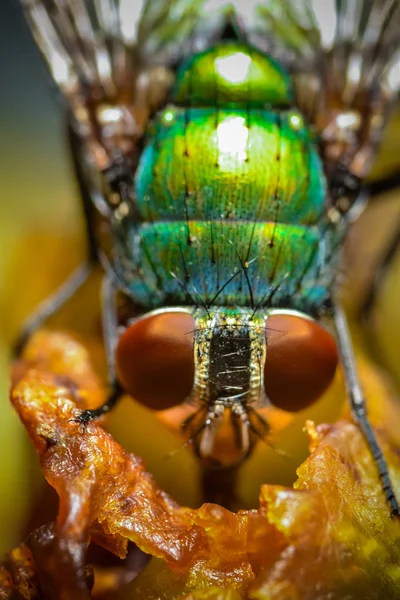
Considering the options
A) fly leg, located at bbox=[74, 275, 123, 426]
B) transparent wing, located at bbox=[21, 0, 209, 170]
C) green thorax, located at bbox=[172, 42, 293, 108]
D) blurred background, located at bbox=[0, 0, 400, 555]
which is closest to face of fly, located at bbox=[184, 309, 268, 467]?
blurred background, located at bbox=[0, 0, 400, 555]

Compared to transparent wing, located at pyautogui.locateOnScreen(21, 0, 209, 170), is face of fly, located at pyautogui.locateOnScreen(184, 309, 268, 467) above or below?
Result: below

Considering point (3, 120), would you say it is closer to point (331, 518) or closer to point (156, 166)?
point (156, 166)

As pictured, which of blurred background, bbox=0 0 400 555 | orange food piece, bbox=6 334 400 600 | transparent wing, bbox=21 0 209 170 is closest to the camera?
orange food piece, bbox=6 334 400 600

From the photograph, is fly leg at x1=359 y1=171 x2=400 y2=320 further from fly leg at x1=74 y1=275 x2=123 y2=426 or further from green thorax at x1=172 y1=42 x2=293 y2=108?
fly leg at x1=74 y1=275 x2=123 y2=426

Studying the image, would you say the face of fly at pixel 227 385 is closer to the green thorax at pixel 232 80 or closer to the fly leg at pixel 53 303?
the fly leg at pixel 53 303

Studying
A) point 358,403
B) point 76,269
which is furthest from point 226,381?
point 76,269

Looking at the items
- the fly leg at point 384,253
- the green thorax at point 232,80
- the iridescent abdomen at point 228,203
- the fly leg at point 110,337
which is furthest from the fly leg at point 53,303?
the fly leg at point 384,253

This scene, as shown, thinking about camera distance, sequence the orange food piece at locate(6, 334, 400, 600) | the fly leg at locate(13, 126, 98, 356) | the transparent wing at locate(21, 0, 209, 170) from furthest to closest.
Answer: the transparent wing at locate(21, 0, 209, 170)
the fly leg at locate(13, 126, 98, 356)
the orange food piece at locate(6, 334, 400, 600)
